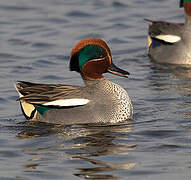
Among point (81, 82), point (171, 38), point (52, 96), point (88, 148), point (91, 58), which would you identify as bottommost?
point (81, 82)

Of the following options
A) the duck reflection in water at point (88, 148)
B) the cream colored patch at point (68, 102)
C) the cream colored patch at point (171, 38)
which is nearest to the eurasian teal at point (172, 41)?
the cream colored patch at point (171, 38)

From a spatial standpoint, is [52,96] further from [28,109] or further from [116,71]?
[116,71]

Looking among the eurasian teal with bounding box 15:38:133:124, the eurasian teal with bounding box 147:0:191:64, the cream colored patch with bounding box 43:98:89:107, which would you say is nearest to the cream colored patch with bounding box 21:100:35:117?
the eurasian teal with bounding box 15:38:133:124

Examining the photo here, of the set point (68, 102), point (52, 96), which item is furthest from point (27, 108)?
point (68, 102)

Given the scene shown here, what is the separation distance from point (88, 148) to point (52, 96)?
1.12m

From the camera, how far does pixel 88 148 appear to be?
8.39 m

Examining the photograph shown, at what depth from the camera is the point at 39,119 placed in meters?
9.43

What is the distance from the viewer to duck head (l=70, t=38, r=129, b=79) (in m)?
9.24

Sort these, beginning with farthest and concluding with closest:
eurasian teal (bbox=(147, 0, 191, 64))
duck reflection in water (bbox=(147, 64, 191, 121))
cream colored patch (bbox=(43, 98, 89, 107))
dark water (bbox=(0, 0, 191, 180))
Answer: eurasian teal (bbox=(147, 0, 191, 64)) < duck reflection in water (bbox=(147, 64, 191, 121)) < cream colored patch (bbox=(43, 98, 89, 107)) < dark water (bbox=(0, 0, 191, 180))

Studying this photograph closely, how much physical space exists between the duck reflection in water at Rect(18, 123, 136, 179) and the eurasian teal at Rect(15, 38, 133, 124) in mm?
144

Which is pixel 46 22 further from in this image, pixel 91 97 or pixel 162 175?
pixel 162 175

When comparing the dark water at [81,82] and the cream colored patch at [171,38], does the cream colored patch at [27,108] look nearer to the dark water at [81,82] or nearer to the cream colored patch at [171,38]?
the dark water at [81,82]

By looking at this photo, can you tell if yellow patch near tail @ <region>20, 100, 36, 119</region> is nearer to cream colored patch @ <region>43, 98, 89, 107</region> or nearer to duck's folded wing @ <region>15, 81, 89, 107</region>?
duck's folded wing @ <region>15, 81, 89, 107</region>

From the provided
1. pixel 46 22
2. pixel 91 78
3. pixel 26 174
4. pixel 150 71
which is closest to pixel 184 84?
pixel 150 71
